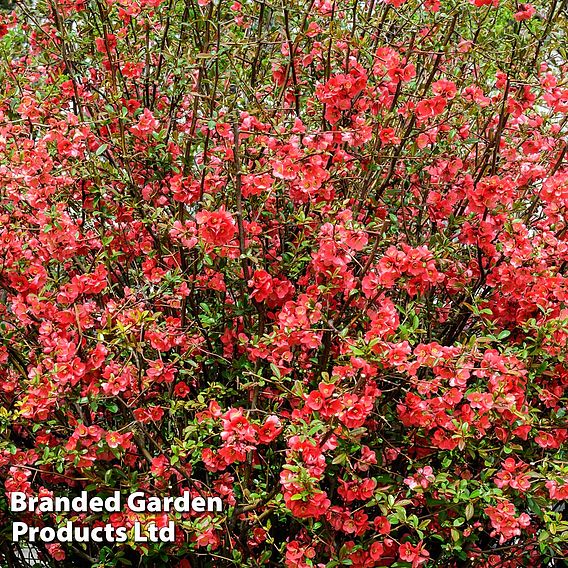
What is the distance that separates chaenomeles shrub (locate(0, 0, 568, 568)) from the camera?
2152 millimetres

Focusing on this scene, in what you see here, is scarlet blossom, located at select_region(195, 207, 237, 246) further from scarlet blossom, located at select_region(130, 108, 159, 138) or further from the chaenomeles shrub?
scarlet blossom, located at select_region(130, 108, 159, 138)

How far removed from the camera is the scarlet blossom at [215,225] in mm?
2158

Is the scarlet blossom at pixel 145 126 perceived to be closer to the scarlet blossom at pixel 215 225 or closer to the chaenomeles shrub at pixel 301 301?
the chaenomeles shrub at pixel 301 301

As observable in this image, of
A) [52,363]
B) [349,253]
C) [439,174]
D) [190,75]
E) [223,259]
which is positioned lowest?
[52,363]

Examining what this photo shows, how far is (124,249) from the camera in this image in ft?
8.73

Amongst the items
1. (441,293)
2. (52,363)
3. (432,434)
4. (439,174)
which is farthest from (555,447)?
(52,363)

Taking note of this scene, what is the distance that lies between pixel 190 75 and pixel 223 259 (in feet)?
1.95

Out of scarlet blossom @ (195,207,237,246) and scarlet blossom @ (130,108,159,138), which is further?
scarlet blossom @ (130,108,159,138)

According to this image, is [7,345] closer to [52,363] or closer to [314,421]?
[52,363]

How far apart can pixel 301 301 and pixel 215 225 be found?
303mm

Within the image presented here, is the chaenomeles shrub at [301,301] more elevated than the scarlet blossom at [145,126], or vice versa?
the scarlet blossom at [145,126]

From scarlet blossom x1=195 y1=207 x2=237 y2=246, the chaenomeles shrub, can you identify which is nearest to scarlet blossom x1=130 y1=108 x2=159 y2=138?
the chaenomeles shrub

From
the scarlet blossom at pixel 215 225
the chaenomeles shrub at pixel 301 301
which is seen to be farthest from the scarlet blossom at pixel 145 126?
the scarlet blossom at pixel 215 225

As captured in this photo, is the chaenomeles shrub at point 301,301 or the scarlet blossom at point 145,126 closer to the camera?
the chaenomeles shrub at point 301,301
